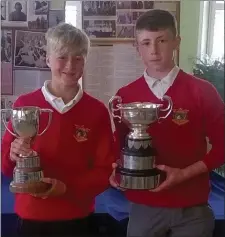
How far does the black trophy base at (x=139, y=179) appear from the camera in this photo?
819mm

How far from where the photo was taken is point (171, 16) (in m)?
0.85

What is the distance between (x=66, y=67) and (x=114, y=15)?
140 mm

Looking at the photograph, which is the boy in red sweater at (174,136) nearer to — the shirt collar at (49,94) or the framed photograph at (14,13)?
the shirt collar at (49,94)

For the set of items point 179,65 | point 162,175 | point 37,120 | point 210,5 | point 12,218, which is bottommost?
point 12,218

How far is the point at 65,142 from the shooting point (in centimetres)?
86

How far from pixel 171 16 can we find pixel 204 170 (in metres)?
0.30

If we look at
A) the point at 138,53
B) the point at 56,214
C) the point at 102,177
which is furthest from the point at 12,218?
the point at 138,53

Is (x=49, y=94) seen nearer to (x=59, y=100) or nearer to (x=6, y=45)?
(x=59, y=100)

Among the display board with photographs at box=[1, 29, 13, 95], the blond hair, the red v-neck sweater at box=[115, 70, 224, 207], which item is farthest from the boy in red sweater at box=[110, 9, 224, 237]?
the display board with photographs at box=[1, 29, 13, 95]

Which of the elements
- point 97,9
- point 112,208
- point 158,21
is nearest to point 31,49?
point 97,9

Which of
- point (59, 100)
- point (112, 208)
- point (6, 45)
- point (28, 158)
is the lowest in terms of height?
point (112, 208)

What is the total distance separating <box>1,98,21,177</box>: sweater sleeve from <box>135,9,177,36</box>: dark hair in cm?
29

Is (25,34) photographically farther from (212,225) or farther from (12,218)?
(212,225)

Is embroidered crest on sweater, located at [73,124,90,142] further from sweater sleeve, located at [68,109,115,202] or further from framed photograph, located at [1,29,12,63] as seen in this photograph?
framed photograph, located at [1,29,12,63]
